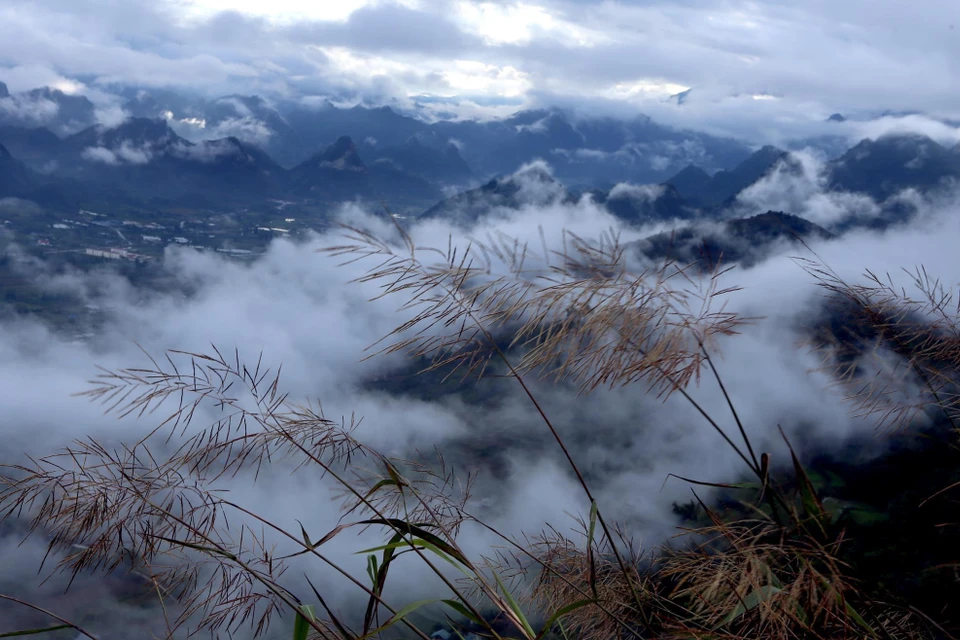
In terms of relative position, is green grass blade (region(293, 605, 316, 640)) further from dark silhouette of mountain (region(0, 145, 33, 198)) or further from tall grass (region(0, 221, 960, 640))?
dark silhouette of mountain (region(0, 145, 33, 198))

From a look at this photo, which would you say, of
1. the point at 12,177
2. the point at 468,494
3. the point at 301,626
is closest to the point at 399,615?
the point at 301,626

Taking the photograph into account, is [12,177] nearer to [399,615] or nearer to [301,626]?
[301,626]

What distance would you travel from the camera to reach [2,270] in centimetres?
12100

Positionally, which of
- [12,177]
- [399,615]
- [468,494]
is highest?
[399,615]

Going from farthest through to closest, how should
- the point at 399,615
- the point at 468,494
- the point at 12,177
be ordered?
the point at 12,177 → the point at 468,494 → the point at 399,615

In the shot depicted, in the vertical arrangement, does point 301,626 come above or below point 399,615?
below

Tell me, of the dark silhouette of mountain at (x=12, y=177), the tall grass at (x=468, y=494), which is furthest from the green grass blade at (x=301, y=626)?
the dark silhouette of mountain at (x=12, y=177)

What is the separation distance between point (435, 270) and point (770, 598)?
1375 mm

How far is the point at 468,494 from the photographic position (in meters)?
2.52

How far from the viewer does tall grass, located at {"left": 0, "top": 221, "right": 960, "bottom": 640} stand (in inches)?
69.1

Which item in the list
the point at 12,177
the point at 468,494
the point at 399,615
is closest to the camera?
the point at 399,615

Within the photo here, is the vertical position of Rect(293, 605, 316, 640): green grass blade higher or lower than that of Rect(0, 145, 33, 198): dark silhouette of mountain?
higher

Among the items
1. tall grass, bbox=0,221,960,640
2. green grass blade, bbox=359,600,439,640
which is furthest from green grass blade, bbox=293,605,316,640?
green grass blade, bbox=359,600,439,640

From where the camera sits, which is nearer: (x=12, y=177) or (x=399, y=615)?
(x=399, y=615)
